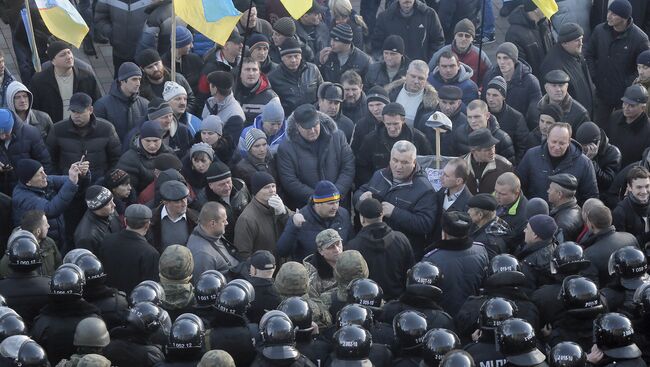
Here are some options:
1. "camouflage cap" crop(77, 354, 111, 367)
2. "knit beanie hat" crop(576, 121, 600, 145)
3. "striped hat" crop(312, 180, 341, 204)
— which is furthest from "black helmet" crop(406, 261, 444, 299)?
"knit beanie hat" crop(576, 121, 600, 145)

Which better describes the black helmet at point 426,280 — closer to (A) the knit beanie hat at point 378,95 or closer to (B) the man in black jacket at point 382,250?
(B) the man in black jacket at point 382,250

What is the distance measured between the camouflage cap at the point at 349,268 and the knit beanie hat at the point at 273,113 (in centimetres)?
328

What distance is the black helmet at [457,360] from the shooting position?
27.4 feet

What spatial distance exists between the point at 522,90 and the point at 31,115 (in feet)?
16.8

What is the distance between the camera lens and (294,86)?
14805 millimetres

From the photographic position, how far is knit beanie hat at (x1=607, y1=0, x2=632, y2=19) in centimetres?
1545

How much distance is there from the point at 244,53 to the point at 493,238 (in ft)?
14.4

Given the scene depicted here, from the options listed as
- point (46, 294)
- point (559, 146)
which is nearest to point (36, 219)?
point (46, 294)

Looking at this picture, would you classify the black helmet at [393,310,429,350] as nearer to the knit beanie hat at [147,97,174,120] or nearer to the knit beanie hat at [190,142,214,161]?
the knit beanie hat at [190,142,214,161]

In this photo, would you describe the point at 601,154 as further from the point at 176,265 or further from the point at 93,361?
the point at 93,361

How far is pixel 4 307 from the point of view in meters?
9.67

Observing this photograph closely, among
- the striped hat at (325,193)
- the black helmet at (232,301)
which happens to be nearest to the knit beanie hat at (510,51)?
the striped hat at (325,193)

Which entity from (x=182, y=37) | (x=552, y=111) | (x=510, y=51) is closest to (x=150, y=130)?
(x=182, y=37)

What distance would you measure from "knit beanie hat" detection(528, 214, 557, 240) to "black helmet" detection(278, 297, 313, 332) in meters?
2.47
